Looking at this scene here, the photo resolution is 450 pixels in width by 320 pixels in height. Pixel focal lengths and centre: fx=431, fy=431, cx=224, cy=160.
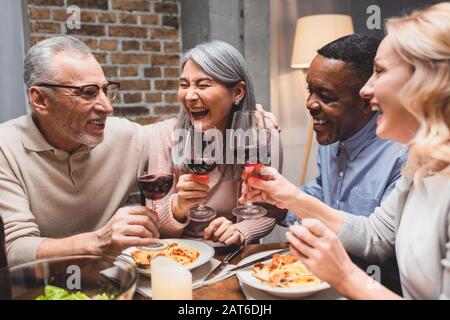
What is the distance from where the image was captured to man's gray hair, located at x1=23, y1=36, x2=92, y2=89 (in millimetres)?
1555

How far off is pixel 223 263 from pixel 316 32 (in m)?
2.13

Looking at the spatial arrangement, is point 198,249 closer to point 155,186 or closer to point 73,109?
point 155,186

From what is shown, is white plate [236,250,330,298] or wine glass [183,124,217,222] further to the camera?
wine glass [183,124,217,222]

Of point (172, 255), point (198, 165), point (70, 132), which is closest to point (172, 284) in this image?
point (172, 255)

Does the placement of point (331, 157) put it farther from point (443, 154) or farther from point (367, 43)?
point (443, 154)

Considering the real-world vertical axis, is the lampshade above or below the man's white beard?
above

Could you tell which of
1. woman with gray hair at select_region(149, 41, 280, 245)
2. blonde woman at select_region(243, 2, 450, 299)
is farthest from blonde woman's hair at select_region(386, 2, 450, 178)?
woman with gray hair at select_region(149, 41, 280, 245)

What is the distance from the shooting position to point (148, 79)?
9.91ft

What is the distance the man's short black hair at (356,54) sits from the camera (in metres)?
1.67

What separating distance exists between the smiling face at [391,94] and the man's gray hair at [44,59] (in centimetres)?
108

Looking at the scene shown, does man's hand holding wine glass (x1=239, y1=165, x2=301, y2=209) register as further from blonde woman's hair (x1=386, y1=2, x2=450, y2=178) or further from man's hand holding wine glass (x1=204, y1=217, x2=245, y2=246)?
blonde woman's hair (x1=386, y1=2, x2=450, y2=178)

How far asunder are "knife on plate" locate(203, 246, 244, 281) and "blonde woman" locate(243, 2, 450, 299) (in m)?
0.29

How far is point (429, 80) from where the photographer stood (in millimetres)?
931

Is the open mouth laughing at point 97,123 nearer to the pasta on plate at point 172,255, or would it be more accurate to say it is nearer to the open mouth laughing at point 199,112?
the open mouth laughing at point 199,112
